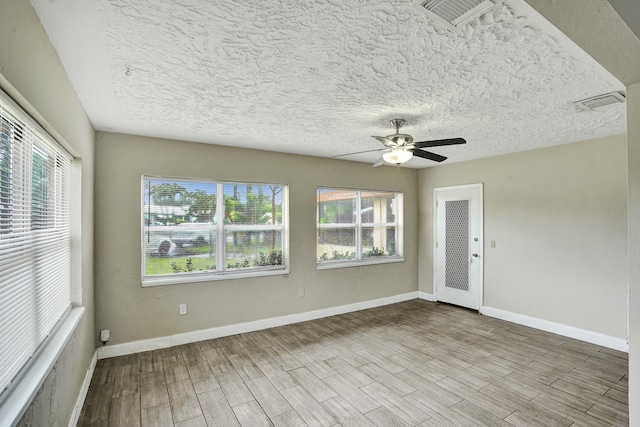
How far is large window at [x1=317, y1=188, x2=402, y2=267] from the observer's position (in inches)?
197

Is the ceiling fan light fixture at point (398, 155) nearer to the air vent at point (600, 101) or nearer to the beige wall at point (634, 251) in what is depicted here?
the air vent at point (600, 101)

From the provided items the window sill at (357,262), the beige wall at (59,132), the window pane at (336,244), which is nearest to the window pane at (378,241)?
the window sill at (357,262)

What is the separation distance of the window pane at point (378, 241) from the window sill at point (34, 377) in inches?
162

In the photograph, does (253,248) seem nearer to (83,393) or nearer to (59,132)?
(83,393)

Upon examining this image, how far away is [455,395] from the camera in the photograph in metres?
2.68

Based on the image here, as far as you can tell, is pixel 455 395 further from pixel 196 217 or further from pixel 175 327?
pixel 196 217

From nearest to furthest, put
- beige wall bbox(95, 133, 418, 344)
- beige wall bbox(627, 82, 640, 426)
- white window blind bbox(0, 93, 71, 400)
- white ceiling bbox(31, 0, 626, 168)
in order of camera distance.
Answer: white window blind bbox(0, 93, 71, 400)
white ceiling bbox(31, 0, 626, 168)
beige wall bbox(627, 82, 640, 426)
beige wall bbox(95, 133, 418, 344)

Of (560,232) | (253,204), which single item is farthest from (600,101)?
(253,204)

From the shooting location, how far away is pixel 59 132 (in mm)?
1956

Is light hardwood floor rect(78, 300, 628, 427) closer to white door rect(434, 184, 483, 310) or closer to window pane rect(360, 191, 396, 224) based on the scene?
white door rect(434, 184, 483, 310)

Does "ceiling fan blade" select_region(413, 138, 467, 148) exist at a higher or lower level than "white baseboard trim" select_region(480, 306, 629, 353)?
higher

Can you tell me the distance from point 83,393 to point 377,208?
4495 millimetres

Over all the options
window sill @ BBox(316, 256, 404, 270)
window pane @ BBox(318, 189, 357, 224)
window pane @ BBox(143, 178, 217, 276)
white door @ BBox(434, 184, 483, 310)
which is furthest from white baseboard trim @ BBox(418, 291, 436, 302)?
window pane @ BBox(143, 178, 217, 276)

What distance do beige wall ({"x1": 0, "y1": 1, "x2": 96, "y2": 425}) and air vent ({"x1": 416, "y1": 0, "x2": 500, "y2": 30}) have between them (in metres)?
1.69
